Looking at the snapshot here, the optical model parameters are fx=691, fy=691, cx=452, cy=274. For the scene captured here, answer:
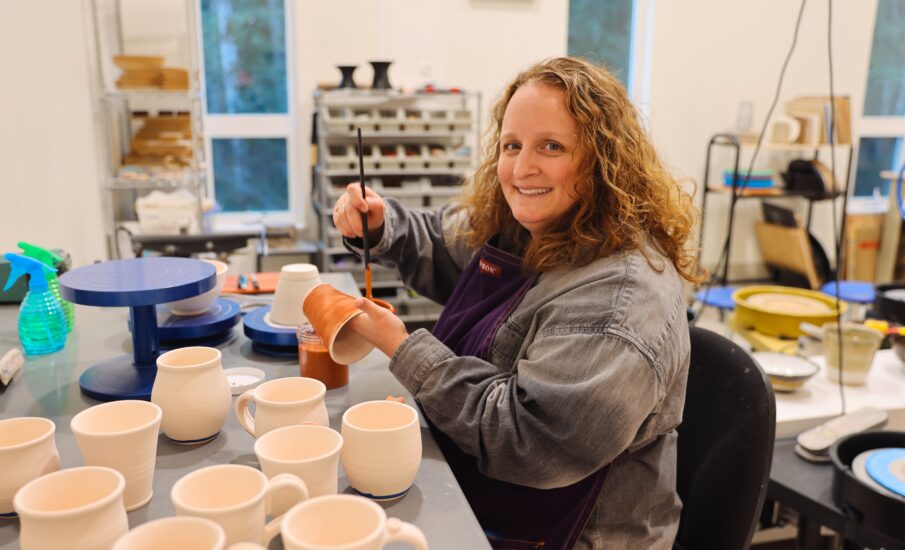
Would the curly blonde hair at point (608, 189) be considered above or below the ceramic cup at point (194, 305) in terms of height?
above

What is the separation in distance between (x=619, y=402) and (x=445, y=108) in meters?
3.10

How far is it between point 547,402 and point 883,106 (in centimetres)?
575

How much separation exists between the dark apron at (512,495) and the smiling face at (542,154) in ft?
0.36

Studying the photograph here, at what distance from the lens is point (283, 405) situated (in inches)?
37.2

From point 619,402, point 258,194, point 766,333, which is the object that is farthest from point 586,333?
point 258,194

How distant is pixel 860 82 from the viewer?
514 centimetres

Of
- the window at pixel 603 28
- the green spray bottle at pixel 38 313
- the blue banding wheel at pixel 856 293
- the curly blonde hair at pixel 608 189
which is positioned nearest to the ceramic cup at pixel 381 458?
the curly blonde hair at pixel 608 189

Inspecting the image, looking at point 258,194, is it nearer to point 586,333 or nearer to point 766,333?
point 766,333

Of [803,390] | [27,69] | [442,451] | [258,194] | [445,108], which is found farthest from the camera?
[258,194]

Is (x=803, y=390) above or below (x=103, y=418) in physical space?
below

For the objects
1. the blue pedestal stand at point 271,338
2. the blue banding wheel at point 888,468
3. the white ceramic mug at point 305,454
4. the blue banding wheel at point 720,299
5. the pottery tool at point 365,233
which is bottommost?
the blue banding wheel at point 720,299

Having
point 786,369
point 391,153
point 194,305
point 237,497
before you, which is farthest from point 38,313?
point 391,153

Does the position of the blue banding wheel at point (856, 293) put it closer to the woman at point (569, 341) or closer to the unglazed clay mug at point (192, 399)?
the woman at point (569, 341)

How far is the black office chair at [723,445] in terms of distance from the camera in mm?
1146
